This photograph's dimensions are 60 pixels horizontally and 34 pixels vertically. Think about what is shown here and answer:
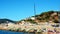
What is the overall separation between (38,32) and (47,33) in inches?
258

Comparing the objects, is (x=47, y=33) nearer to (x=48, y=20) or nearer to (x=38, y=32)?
(x=38, y=32)

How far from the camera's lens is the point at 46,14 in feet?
269

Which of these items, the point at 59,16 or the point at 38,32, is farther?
the point at 59,16

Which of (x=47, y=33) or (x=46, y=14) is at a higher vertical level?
(x=46, y=14)

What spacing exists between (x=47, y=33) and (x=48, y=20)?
25128 millimetres

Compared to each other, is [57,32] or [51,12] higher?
[51,12]

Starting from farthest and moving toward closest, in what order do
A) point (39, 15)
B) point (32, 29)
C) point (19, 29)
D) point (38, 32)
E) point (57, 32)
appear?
1. point (39, 15)
2. point (19, 29)
3. point (32, 29)
4. point (38, 32)
5. point (57, 32)

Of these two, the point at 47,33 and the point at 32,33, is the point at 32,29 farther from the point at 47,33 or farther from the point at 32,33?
the point at 47,33

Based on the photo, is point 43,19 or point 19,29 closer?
point 19,29

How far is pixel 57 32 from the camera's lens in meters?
53.6

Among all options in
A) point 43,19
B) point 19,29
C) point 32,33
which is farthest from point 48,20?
point 32,33

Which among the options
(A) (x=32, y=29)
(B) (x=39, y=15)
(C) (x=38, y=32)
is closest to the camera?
(C) (x=38, y=32)

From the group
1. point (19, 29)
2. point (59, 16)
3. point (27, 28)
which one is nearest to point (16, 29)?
point (19, 29)

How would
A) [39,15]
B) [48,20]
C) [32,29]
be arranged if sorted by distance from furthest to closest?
1. [39,15]
2. [48,20]
3. [32,29]
